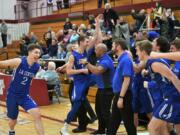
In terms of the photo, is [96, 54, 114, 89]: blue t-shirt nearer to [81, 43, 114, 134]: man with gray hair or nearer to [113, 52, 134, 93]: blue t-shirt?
[81, 43, 114, 134]: man with gray hair

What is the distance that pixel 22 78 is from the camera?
6828mm

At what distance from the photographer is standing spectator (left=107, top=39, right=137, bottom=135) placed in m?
6.21

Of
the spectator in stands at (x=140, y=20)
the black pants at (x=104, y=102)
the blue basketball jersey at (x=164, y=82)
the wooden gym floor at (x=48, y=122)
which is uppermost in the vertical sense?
the spectator in stands at (x=140, y=20)

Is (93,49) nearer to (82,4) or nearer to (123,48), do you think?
(123,48)

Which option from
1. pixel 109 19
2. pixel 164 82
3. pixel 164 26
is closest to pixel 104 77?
pixel 164 82

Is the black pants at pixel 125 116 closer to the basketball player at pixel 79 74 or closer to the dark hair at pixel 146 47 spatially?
the dark hair at pixel 146 47

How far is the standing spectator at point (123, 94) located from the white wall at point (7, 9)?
22.3m

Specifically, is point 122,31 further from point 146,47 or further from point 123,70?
point 146,47

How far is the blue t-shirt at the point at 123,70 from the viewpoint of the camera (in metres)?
6.25

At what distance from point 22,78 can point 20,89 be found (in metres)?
0.19

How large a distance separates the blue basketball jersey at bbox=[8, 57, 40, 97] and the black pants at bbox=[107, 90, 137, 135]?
61.3 inches

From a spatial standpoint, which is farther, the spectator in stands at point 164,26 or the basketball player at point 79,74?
the spectator in stands at point 164,26

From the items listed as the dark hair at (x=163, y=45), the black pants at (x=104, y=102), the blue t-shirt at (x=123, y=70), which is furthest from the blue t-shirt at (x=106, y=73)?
the dark hair at (x=163, y=45)

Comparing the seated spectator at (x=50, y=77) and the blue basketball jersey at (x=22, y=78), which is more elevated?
the blue basketball jersey at (x=22, y=78)
